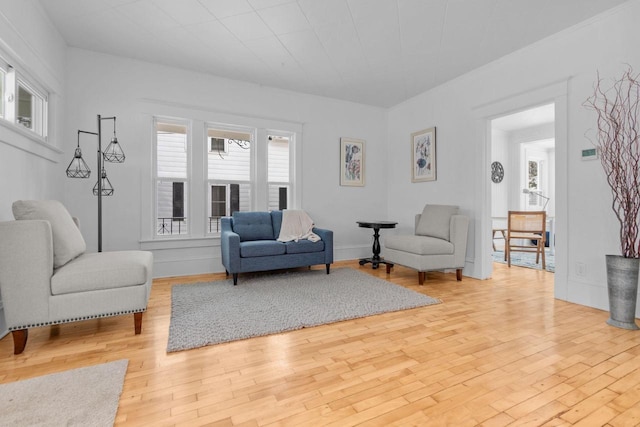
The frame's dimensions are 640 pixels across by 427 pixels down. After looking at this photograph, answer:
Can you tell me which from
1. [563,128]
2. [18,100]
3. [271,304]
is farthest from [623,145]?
[18,100]

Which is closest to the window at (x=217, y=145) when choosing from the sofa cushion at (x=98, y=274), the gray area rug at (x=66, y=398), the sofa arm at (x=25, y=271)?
Answer: the sofa cushion at (x=98, y=274)

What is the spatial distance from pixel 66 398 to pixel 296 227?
2948 mm

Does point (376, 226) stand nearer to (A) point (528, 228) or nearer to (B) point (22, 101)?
(A) point (528, 228)

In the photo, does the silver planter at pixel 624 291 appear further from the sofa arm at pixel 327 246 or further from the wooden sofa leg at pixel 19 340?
the wooden sofa leg at pixel 19 340

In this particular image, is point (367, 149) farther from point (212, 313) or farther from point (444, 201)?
point (212, 313)

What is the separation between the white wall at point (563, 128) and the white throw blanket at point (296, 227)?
2003 millimetres

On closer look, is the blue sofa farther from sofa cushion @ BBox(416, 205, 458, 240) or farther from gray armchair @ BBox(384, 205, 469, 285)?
sofa cushion @ BBox(416, 205, 458, 240)

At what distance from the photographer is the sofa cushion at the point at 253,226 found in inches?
158

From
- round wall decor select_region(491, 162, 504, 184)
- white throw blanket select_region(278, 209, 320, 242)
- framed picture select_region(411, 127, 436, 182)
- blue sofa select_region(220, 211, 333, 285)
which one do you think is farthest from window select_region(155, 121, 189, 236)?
round wall decor select_region(491, 162, 504, 184)

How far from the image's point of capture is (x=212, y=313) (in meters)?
2.61

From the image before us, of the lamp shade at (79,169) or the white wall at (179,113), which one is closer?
the lamp shade at (79,169)

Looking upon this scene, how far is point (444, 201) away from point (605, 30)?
235 cm

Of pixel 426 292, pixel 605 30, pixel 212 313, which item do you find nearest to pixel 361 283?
pixel 426 292

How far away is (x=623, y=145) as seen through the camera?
2623 millimetres
